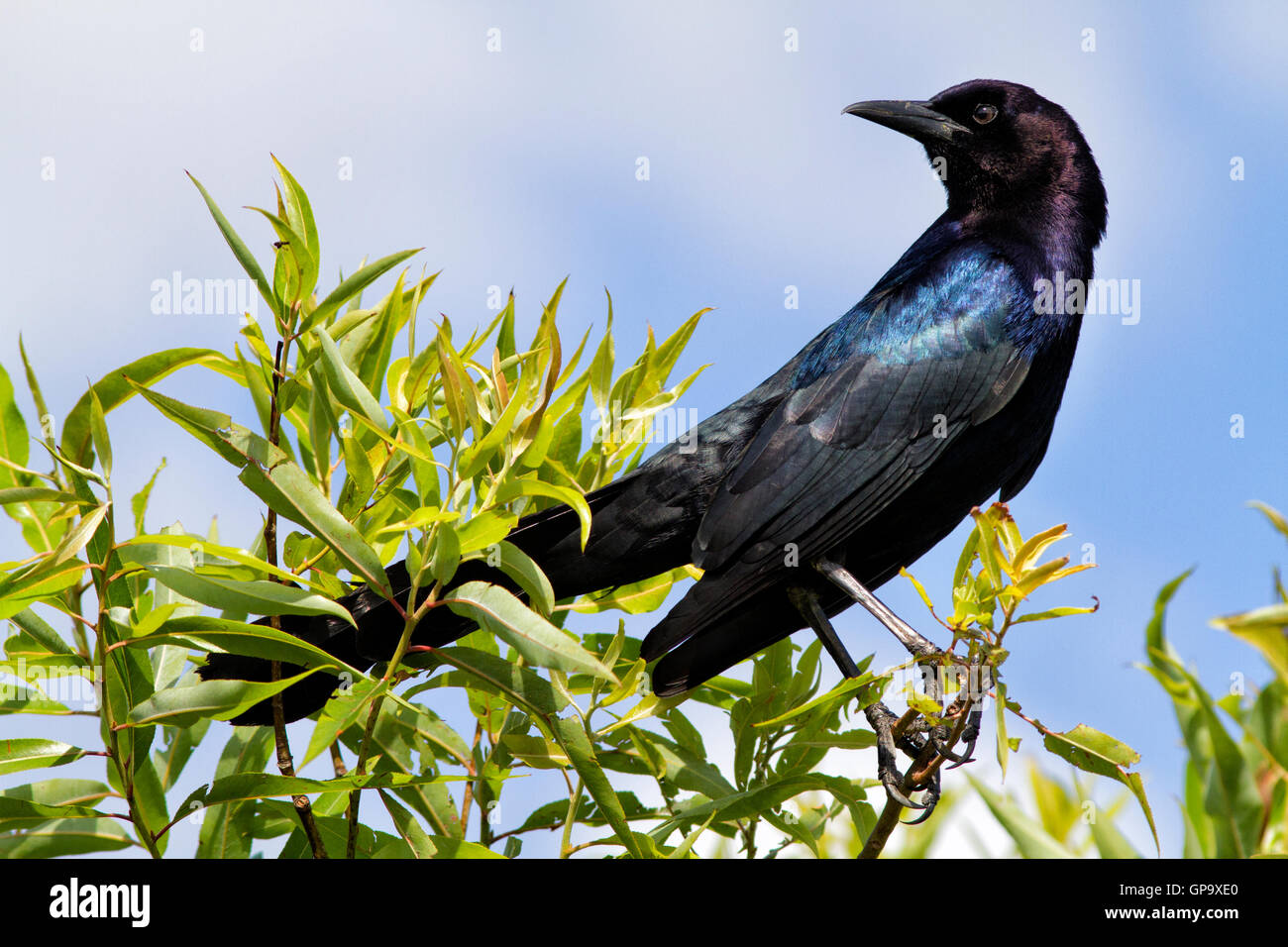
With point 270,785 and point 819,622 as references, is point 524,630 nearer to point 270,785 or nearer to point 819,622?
point 270,785

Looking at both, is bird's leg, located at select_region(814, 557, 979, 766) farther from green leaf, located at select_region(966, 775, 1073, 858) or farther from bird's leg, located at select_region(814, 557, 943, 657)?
green leaf, located at select_region(966, 775, 1073, 858)

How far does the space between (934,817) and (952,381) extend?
1.44 metres

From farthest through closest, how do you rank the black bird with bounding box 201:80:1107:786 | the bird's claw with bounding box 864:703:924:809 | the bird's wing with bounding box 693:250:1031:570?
1. the bird's wing with bounding box 693:250:1031:570
2. the black bird with bounding box 201:80:1107:786
3. the bird's claw with bounding box 864:703:924:809

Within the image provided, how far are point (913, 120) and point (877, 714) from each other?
2501 millimetres

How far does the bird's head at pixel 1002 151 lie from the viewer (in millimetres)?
4375

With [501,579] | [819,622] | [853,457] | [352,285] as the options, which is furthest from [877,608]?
[352,285]

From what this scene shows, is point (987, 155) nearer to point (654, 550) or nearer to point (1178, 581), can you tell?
point (654, 550)

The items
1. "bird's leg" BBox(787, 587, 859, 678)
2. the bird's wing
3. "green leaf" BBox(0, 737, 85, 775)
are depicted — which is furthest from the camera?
"bird's leg" BBox(787, 587, 859, 678)

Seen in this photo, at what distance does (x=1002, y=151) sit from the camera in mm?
4492

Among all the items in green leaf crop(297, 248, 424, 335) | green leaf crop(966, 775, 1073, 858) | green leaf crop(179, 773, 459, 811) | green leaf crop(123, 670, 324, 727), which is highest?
green leaf crop(297, 248, 424, 335)

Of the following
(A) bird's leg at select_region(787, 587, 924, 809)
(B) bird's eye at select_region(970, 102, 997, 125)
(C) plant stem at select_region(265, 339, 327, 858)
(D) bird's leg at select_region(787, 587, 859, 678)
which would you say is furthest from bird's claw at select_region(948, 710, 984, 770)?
(B) bird's eye at select_region(970, 102, 997, 125)

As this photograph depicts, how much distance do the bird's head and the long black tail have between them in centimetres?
197

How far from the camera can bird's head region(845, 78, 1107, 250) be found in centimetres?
438

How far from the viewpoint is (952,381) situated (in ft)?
12.2
